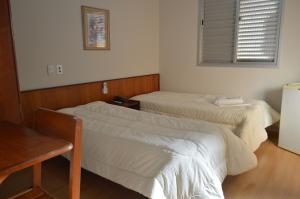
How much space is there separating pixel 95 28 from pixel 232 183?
7.65 feet

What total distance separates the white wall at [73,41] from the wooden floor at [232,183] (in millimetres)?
940

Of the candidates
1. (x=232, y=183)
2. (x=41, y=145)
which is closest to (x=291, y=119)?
(x=232, y=183)

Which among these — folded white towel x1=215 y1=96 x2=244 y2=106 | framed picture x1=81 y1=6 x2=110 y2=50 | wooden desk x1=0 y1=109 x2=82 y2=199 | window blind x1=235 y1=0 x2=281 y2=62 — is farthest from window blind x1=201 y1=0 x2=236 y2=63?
wooden desk x1=0 y1=109 x2=82 y2=199

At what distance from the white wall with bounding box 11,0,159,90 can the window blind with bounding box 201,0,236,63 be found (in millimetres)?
881

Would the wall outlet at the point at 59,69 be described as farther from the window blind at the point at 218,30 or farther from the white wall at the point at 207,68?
the window blind at the point at 218,30

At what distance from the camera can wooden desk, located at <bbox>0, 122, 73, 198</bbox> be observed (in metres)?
0.91

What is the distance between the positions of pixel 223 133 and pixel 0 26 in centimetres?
184

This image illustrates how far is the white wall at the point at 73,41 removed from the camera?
242 centimetres

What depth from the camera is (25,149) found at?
3.36 ft

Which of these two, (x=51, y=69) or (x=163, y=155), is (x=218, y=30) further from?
(x=163, y=155)

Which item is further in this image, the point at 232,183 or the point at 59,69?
the point at 59,69

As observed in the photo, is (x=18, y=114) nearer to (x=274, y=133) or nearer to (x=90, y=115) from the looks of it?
(x=90, y=115)

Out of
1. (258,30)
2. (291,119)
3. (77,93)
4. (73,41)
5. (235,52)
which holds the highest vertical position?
(258,30)

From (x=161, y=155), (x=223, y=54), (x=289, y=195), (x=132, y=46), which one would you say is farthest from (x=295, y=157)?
(x=132, y=46)
